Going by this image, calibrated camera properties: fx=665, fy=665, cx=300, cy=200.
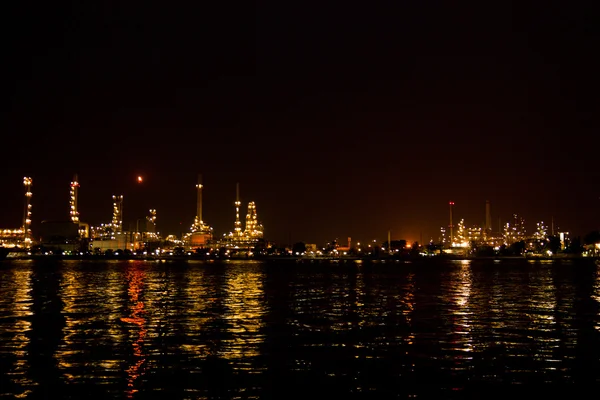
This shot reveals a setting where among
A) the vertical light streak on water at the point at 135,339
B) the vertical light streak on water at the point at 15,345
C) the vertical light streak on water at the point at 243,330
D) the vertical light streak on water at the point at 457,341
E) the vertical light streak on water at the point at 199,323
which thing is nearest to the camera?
the vertical light streak on water at the point at 15,345

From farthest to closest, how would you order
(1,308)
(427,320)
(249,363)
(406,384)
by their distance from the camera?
(1,308)
(427,320)
(249,363)
(406,384)

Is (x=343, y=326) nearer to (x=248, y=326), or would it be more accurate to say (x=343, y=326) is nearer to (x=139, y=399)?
(x=248, y=326)

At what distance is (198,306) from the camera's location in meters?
33.6

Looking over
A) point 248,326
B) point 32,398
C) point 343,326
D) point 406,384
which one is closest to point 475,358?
point 406,384

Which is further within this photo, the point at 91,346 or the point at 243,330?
the point at 243,330

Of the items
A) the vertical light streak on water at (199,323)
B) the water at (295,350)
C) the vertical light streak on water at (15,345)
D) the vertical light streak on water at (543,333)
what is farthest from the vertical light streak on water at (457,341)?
the vertical light streak on water at (15,345)

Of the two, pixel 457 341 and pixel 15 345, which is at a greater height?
pixel 15 345

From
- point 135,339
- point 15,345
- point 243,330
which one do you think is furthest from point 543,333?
point 15,345

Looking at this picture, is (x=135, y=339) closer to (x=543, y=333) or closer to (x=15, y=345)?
(x=15, y=345)

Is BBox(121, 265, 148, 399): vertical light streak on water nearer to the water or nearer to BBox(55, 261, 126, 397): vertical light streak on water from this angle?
the water

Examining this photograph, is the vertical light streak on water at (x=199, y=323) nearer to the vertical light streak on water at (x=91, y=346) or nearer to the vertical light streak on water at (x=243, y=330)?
the vertical light streak on water at (x=243, y=330)

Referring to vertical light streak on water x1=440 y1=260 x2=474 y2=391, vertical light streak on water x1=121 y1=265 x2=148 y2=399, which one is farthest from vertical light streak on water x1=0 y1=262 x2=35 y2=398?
vertical light streak on water x1=440 y1=260 x2=474 y2=391

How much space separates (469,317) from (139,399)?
1834 cm

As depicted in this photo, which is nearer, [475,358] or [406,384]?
[406,384]
